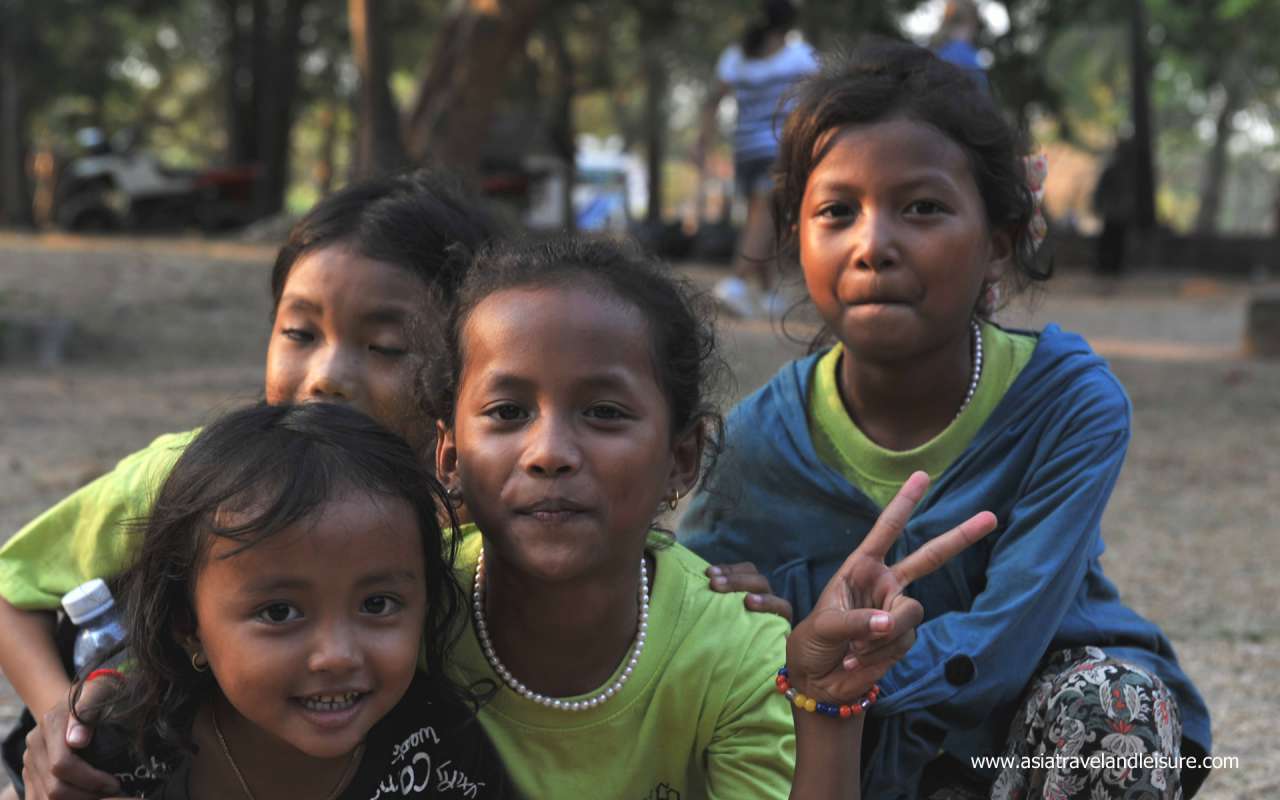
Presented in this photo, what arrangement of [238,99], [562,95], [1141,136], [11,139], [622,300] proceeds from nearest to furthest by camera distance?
[622,300]
[1141,136]
[11,139]
[238,99]
[562,95]

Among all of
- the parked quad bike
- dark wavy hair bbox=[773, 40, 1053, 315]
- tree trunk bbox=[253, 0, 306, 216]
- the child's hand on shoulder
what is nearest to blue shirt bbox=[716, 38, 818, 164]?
dark wavy hair bbox=[773, 40, 1053, 315]

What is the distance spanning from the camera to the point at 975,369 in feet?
8.46

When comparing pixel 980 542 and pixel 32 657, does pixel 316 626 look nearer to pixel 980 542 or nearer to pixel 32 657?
pixel 32 657

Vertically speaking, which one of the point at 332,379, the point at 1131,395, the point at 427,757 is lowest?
the point at 1131,395

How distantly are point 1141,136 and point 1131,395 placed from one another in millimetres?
12741

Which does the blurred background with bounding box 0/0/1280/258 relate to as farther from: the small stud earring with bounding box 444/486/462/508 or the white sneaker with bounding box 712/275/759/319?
the small stud earring with bounding box 444/486/462/508

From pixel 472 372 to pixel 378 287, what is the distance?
1.70 ft

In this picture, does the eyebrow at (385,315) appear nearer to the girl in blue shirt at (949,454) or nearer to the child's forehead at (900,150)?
the girl in blue shirt at (949,454)

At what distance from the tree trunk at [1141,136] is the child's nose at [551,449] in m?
17.9

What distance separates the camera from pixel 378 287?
2.59 metres

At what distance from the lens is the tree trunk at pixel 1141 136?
18891mm

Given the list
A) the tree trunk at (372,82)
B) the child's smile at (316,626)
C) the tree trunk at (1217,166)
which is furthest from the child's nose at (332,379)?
the tree trunk at (1217,166)

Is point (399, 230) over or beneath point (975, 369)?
over

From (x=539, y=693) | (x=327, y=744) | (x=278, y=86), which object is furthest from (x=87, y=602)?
(x=278, y=86)
